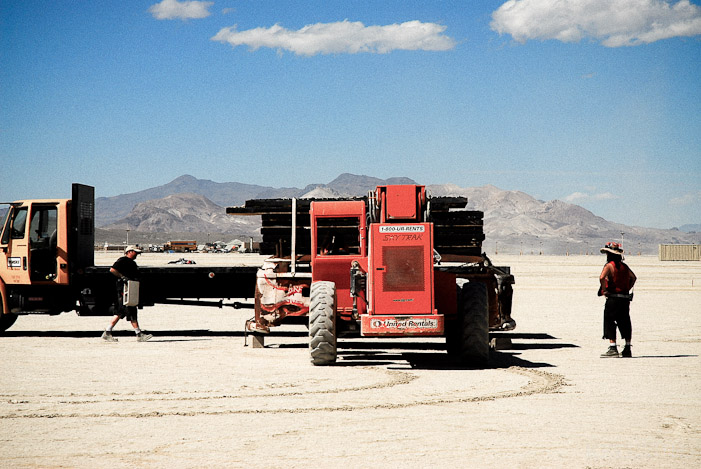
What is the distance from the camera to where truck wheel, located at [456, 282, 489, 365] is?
13.5 meters

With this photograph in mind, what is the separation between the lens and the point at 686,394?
10906 millimetres

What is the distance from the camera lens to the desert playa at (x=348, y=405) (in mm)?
7746

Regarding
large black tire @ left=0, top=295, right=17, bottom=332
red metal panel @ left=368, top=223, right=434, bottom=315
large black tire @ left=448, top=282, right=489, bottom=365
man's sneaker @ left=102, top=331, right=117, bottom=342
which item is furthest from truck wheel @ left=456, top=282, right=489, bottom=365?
large black tire @ left=0, top=295, right=17, bottom=332

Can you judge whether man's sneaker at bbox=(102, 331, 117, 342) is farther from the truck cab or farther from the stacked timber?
the stacked timber

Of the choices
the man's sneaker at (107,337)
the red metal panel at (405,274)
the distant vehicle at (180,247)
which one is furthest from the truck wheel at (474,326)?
the distant vehicle at (180,247)

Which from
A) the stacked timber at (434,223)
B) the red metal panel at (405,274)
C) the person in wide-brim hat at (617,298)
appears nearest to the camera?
the red metal panel at (405,274)

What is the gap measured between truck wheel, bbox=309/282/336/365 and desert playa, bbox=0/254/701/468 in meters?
0.32

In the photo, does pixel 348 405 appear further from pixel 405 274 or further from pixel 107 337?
pixel 107 337

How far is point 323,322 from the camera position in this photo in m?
13.2

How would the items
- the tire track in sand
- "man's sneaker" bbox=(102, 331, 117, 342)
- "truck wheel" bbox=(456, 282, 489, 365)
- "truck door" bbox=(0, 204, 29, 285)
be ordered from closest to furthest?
the tire track in sand → "truck wheel" bbox=(456, 282, 489, 365) → "man's sneaker" bbox=(102, 331, 117, 342) → "truck door" bbox=(0, 204, 29, 285)

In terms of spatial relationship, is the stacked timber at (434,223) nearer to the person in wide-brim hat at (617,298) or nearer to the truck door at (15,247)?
the person in wide-brim hat at (617,298)

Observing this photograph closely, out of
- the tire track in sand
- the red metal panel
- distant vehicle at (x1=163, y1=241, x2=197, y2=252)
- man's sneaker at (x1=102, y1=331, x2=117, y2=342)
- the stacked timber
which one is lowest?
the tire track in sand

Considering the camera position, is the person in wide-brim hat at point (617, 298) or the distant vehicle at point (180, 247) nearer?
the person in wide-brim hat at point (617, 298)

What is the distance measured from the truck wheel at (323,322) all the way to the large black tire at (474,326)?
2065mm
